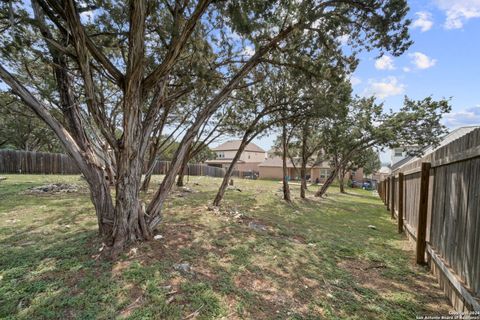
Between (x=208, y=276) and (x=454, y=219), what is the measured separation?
10.2 ft

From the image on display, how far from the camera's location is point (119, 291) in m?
2.60

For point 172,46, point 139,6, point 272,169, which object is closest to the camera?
point 139,6

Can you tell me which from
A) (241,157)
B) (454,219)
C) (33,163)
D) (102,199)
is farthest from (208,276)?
(241,157)

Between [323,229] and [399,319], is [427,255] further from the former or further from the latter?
[323,229]

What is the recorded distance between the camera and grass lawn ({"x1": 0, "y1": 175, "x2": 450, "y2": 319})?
7.93 feet

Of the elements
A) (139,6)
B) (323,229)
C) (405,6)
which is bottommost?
(323,229)

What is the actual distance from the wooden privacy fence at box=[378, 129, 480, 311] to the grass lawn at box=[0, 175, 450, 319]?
1.25 ft

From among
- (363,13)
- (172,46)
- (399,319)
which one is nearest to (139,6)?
(172,46)

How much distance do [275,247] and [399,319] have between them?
2149 millimetres

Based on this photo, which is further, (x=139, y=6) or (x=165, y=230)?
(x=165, y=230)

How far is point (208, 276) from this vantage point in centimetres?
306

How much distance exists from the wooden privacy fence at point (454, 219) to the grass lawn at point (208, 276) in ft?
1.25

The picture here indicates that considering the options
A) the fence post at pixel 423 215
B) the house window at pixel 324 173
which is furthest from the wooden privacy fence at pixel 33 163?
the house window at pixel 324 173

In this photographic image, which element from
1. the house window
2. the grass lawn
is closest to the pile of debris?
the grass lawn
